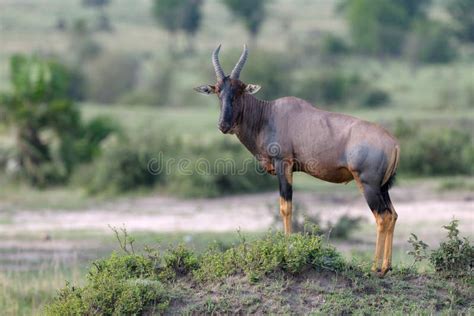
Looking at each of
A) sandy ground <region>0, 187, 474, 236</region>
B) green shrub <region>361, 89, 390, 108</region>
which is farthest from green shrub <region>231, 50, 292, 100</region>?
sandy ground <region>0, 187, 474, 236</region>

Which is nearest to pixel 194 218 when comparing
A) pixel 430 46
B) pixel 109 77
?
pixel 109 77

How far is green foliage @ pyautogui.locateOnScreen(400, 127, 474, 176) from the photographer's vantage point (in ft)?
87.5

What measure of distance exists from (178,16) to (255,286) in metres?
52.8

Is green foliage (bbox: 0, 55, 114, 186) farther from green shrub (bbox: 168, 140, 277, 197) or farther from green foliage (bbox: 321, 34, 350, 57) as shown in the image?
green foliage (bbox: 321, 34, 350, 57)

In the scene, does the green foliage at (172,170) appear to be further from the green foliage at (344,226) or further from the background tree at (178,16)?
the background tree at (178,16)

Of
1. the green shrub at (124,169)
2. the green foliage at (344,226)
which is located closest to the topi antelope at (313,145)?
the green foliage at (344,226)

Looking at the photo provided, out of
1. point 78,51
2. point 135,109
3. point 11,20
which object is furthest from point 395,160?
point 11,20

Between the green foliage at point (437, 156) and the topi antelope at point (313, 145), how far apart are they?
16978mm

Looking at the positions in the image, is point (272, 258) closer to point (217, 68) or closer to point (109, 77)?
point (217, 68)

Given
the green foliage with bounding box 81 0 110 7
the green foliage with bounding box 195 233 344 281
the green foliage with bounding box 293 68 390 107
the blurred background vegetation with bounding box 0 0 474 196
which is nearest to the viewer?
the green foliage with bounding box 195 233 344 281

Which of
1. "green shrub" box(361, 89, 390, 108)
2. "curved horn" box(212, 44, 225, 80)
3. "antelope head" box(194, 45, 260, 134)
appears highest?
"green shrub" box(361, 89, 390, 108)

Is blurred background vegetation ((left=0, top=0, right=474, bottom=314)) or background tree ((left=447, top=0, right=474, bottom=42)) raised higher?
background tree ((left=447, top=0, right=474, bottom=42))

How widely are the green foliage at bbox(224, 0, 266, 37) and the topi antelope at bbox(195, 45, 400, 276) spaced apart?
5208 centimetres

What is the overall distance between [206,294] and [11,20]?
59966 millimetres
